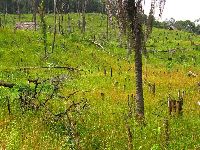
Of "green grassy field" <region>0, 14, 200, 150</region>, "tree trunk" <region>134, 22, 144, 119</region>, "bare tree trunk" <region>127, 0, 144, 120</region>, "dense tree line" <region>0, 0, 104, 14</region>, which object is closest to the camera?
"green grassy field" <region>0, 14, 200, 150</region>

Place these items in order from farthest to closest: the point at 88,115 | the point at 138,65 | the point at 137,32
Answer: the point at 88,115
the point at 138,65
the point at 137,32

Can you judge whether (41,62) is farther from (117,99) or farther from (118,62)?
(117,99)

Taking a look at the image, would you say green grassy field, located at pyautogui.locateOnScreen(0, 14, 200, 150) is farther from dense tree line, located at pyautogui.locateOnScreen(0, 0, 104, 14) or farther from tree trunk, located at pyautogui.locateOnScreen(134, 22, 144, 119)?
dense tree line, located at pyautogui.locateOnScreen(0, 0, 104, 14)

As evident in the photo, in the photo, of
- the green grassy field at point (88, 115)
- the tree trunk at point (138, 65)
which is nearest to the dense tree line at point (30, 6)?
the green grassy field at point (88, 115)

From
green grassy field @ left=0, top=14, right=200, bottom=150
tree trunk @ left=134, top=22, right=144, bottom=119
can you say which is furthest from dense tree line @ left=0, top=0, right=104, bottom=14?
tree trunk @ left=134, top=22, right=144, bottom=119

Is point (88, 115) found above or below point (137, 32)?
below

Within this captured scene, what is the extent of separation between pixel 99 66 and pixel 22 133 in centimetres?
1960

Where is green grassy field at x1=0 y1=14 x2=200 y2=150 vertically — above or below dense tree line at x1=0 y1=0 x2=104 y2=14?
below

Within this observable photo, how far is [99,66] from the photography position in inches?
1121

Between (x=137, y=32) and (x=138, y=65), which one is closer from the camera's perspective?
(x=137, y=32)

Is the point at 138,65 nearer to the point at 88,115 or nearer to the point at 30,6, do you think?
the point at 88,115

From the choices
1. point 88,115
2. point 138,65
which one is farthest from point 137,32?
point 88,115

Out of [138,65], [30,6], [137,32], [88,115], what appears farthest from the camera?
[30,6]

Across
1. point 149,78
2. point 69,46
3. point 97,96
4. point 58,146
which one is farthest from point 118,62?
point 58,146
